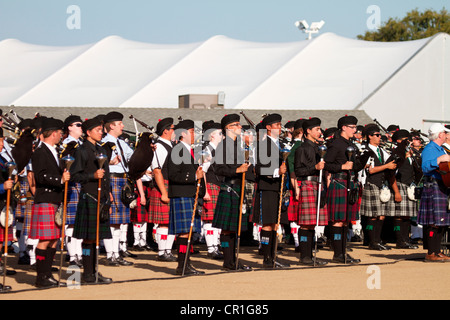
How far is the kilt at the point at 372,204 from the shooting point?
1188 centimetres

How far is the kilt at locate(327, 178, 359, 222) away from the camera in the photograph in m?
9.98

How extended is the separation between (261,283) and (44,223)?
2269 millimetres

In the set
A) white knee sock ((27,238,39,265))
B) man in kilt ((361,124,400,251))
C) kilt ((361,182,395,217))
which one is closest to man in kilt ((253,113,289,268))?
white knee sock ((27,238,39,265))

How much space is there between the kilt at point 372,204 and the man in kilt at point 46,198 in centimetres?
559

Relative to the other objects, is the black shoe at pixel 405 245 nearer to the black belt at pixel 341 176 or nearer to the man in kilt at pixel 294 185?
the man in kilt at pixel 294 185

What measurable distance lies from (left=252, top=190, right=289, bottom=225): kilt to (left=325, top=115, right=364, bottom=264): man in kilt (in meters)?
1.00

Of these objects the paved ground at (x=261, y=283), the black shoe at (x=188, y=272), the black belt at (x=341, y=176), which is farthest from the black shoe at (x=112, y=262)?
the black belt at (x=341, y=176)

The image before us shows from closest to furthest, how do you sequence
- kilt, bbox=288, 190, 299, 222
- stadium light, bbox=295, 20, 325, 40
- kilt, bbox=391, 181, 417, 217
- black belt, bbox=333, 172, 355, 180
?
black belt, bbox=333, 172, 355, 180
kilt, bbox=288, 190, 299, 222
kilt, bbox=391, 181, 417, 217
stadium light, bbox=295, 20, 325, 40

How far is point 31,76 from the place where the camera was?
30.0 m

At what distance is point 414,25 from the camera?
161 feet

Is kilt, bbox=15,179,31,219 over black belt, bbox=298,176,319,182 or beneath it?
beneath

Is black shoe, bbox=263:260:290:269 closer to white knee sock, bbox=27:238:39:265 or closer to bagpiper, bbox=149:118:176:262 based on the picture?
bagpiper, bbox=149:118:176:262
